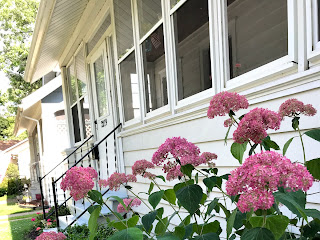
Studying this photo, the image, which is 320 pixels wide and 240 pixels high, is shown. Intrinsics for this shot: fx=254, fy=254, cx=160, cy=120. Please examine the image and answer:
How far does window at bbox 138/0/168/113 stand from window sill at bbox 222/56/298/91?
1036mm

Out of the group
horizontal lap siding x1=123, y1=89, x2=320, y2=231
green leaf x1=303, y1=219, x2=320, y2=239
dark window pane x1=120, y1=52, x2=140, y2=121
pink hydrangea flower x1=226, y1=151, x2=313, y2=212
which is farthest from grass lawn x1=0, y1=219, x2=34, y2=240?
pink hydrangea flower x1=226, y1=151, x2=313, y2=212

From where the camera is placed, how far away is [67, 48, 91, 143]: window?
575cm

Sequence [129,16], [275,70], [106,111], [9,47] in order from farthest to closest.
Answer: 1. [9,47]
2. [106,111]
3. [129,16]
4. [275,70]

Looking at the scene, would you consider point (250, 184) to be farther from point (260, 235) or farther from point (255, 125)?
point (255, 125)

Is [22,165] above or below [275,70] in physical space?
below

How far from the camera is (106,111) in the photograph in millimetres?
4645

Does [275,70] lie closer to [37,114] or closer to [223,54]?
[223,54]

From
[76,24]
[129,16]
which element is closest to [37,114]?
[76,24]

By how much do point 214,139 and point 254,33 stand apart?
88 centimetres

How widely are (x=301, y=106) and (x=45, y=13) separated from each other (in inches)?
163

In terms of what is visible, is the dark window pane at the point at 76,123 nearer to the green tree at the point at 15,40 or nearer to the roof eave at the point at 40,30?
the roof eave at the point at 40,30

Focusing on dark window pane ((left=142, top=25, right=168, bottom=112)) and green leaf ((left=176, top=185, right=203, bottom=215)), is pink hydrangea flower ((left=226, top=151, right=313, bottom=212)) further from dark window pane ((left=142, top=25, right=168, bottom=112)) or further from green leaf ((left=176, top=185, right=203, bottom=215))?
dark window pane ((left=142, top=25, right=168, bottom=112))

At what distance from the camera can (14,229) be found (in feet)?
22.4

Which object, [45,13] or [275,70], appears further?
[45,13]
